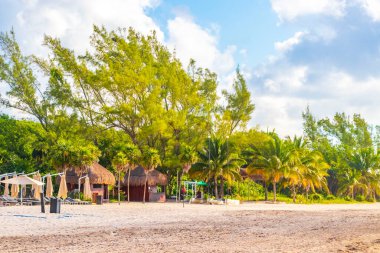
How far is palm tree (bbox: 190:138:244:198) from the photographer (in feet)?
137

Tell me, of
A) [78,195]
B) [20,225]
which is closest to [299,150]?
[78,195]

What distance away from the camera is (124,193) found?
42375 mm

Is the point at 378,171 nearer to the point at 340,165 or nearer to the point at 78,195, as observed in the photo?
the point at 340,165

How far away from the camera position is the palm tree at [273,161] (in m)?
43.4

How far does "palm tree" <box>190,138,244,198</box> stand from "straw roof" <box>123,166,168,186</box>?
123 inches

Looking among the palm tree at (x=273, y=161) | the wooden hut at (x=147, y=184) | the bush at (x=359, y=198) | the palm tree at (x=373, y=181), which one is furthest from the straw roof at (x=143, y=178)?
the palm tree at (x=373, y=181)

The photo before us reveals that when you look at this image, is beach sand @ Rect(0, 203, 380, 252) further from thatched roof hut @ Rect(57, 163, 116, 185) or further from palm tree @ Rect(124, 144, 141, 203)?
thatched roof hut @ Rect(57, 163, 116, 185)

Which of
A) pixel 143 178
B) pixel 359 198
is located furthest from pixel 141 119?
pixel 359 198

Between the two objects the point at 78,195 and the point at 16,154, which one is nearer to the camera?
the point at 78,195

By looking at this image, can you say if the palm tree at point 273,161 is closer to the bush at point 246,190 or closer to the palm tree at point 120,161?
the bush at point 246,190

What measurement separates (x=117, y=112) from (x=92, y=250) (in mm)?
30564

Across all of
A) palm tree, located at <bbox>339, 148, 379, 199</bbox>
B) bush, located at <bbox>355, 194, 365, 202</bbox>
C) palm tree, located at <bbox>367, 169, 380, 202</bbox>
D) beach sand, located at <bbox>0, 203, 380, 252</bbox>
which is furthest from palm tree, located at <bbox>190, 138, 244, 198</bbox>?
beach sand, located at <bbox>0, 203, 380, 252</bbox>

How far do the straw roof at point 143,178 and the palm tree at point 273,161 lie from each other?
8.52 metres

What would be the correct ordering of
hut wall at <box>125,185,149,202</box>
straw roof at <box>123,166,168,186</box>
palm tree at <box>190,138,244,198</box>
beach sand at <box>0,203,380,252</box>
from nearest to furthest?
beach sand at <box>0,203,380,252</box>, straw roof at <box>123,166,168,186</box>, palm tree at <box>190,138,244,198</box>, hut wall at <box>125,185,149,202</box>
